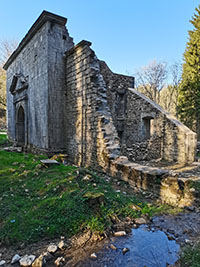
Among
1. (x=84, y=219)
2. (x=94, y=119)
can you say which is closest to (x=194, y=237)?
(x=84, y=219)

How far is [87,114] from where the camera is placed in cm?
714

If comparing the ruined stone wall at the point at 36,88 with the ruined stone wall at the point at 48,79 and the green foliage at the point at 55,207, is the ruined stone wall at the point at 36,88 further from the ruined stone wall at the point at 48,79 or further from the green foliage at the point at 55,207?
the green foliage at the point at 55,207

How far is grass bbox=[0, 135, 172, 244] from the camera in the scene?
110 inches

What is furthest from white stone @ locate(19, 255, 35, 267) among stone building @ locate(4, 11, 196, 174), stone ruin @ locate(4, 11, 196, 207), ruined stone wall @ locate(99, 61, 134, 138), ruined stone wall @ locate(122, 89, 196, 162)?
ruined stone wall @ locate(99, 61, 134, 138)

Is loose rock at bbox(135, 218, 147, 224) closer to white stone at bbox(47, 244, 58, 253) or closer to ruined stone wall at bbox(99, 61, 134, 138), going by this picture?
white stone at bbox(47, 244, 58, 253)

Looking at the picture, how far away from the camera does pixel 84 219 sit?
3004mm

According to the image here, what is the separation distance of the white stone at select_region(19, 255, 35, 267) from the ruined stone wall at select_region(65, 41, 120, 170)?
384 cm

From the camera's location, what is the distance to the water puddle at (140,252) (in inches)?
86.2

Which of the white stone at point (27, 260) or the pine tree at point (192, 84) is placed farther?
the pine tree at point (192, 84)

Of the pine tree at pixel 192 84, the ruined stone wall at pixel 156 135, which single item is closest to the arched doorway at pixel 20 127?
the ruined stone wall at pixel 156 135

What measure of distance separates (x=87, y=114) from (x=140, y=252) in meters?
5.39

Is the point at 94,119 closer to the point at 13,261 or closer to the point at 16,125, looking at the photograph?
the point at 13,261

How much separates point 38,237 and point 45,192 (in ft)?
4.58

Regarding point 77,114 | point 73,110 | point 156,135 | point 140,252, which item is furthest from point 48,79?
point 140,252
